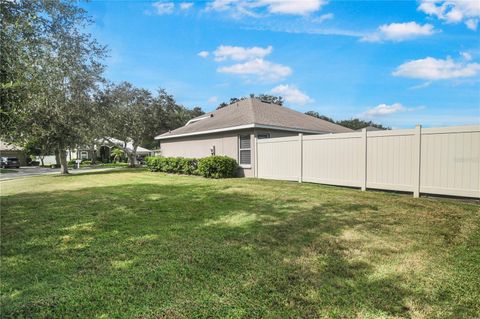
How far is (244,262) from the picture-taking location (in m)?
3.58

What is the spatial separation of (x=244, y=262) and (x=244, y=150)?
10497 millimetres

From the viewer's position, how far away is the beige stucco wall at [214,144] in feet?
45.2

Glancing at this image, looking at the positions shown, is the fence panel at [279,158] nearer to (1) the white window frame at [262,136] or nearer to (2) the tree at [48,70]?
(1) the white window frame at [262,136]

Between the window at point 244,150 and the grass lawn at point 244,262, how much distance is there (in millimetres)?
7161

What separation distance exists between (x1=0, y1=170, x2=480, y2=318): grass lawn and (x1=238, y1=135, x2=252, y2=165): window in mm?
7161

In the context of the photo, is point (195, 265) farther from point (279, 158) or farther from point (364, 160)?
point (279, 158)

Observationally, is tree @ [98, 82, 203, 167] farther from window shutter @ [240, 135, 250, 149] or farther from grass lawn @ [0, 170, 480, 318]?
grass lawn @ [0, 170, 480, 318]

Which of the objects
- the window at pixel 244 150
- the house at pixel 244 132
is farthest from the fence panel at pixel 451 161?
the window at pixel 244 150

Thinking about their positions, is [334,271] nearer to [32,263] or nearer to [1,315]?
[1,315]

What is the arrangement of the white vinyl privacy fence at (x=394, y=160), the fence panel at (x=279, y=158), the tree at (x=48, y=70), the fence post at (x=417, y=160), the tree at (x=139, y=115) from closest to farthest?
the tree at (x=48, y=70), the white vinyl privacy fence at (x=394, y=160), the fence post at (x=417, y=160), the fence panel at (x=279, y=158), the tree at (x=139, y=115)

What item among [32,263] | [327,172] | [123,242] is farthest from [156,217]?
[327,172]

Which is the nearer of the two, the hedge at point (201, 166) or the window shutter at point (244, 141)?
the hedge at point (201, 166)

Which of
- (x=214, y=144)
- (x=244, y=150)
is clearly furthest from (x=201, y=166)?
(x=244, y=150)

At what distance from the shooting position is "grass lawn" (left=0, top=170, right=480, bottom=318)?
8.66 feet
